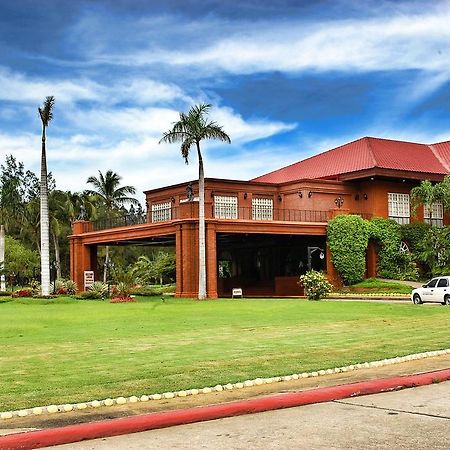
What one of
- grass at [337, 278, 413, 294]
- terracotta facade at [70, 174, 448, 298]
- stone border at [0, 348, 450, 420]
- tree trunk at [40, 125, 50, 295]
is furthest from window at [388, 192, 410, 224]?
stone border at [0, 348, 450, 420]

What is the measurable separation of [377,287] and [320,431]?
120ft

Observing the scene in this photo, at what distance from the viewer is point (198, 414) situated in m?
8.23

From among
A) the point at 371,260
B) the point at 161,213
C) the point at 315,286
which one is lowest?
the point at 315,286

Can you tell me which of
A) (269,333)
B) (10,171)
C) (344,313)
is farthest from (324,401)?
(10,171)

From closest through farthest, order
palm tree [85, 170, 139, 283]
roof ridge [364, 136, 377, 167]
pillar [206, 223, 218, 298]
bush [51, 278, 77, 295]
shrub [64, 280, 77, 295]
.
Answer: pillar [206, 223, 218, 298]
bush [51, 278, 77, 295]
shrub [64, 280, 77, 295]
roof ridge [364, 136, 377, 167]
palm tree [85, 170, 139, 283]

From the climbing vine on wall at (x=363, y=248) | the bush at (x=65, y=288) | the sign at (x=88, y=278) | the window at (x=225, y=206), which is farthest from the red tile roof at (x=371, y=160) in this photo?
the bush at (x=65, y=288)

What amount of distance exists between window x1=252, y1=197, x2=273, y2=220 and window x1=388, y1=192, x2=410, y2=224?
8.10 m

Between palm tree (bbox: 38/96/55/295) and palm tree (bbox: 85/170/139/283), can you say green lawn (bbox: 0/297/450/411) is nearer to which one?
palm tree (bbox: 38/96/55/295)

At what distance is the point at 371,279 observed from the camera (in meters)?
45.1

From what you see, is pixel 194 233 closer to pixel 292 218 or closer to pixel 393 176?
pixel 292 218

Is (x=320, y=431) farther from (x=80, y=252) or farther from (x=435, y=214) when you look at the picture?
(x=435, y=214)

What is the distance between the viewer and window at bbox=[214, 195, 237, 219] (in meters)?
47.5

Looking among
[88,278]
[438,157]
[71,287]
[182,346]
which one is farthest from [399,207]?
[182,346]

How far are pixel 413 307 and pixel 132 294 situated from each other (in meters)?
18.4
